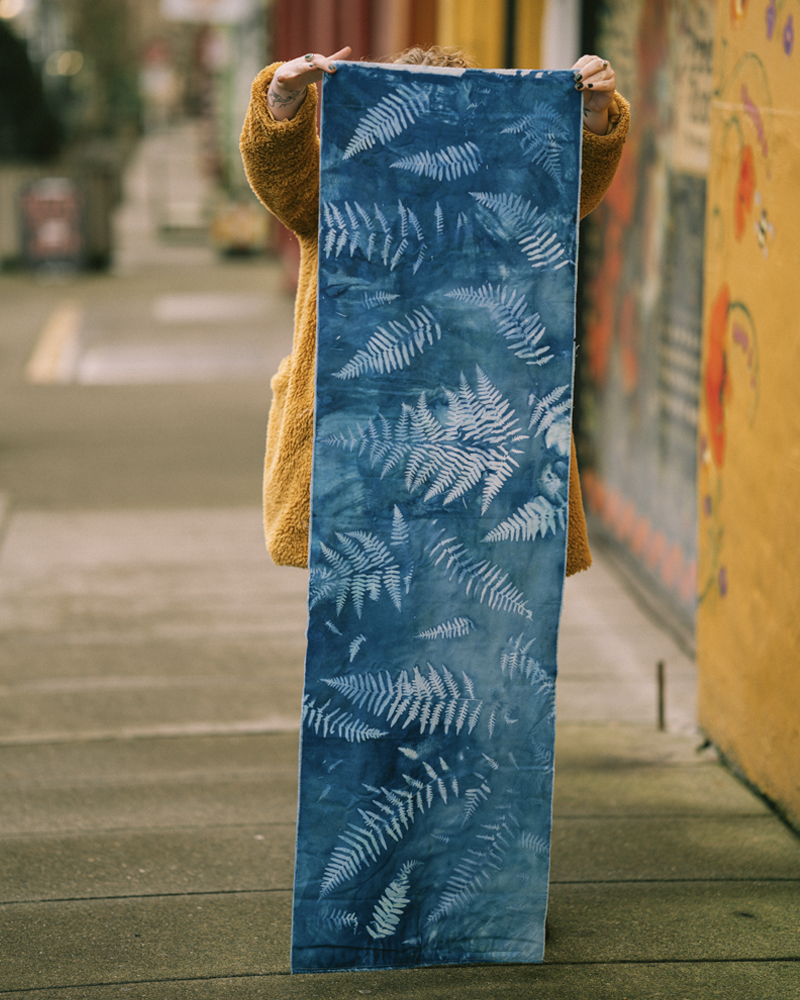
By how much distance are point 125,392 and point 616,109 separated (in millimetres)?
7672

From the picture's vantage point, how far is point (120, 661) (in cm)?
520

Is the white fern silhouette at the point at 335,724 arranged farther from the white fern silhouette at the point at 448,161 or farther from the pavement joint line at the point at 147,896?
the white fern silhouette at the point at 448,161

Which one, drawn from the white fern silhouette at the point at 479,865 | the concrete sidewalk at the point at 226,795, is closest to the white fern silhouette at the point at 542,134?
the white fern silhouette at the point at 479,865

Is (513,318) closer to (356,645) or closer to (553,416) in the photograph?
(553,416)

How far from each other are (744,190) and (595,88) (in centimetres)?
124

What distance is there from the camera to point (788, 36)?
363cm

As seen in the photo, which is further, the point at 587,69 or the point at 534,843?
the point at 534,843

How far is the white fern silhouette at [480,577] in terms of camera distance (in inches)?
115

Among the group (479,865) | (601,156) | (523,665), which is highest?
(601,156)

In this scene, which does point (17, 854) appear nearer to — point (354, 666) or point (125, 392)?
point (354, 666)

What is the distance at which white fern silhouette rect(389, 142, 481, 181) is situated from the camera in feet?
9.29

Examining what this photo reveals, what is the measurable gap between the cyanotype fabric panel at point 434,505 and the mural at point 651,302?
249 centimetres

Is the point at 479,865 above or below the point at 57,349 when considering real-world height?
above

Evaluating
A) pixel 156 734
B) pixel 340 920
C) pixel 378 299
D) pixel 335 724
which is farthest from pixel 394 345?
pixel 156 734
